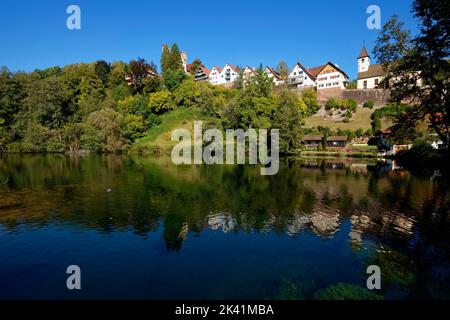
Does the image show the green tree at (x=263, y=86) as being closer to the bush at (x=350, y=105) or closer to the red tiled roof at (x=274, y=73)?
the bush at (x=350, y=105)

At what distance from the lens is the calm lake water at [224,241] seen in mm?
11492

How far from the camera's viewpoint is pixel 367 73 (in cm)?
10531

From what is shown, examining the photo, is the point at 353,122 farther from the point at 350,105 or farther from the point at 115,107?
the point at 115,107

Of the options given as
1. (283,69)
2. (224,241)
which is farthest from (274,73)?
(224,241)

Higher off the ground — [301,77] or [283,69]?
[283,69]

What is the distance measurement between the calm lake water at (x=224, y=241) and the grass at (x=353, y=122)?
54001mm

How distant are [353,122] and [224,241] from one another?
80.2 metres

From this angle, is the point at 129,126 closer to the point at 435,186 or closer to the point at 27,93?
the point at 27,93

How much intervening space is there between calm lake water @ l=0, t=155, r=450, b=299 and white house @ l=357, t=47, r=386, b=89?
8172cm

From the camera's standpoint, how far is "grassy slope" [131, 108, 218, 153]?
267 ft

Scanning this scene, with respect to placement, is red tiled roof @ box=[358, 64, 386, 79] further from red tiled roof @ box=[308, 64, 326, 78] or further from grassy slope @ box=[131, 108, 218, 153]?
grassy slope @ box=[131, 108, 218, 153]

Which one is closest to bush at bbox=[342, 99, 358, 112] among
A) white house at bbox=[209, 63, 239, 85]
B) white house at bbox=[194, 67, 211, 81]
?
white house at bbox=[209, 63, 239, 85]

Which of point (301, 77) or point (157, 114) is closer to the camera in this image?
point (157, 114)
